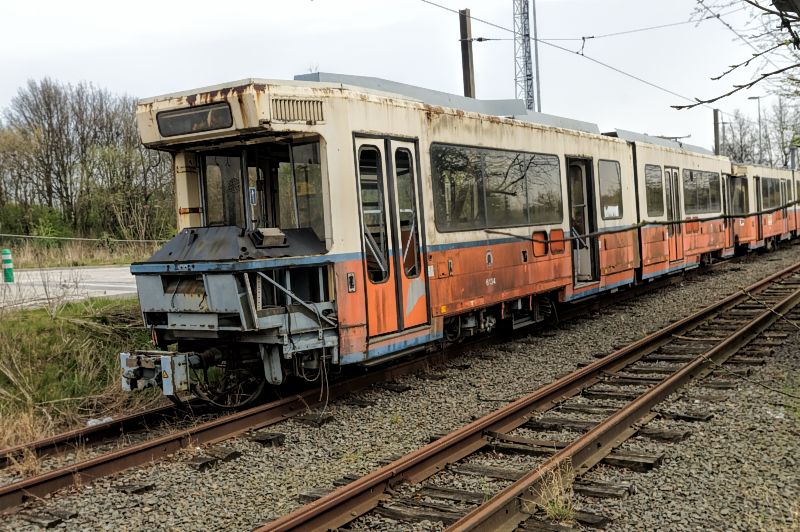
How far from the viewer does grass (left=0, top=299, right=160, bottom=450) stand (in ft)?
26.5

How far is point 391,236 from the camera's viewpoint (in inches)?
326

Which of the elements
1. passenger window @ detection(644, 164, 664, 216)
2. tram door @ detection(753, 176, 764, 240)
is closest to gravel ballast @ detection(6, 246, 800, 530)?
passenger window @ detection(644, 164, 664, 216)

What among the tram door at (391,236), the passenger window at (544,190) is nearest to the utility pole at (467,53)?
the passenger window at (544,190)

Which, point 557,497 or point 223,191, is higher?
point 223,191

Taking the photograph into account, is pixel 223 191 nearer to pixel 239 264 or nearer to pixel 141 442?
pixel 239 264

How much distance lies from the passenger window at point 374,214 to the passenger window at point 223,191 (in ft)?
4.31

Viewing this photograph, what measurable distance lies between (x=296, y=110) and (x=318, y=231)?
1.25 m

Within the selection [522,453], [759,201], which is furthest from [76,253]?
[759,201]

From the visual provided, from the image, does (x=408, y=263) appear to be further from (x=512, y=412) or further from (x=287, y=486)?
(x=287, y=486)

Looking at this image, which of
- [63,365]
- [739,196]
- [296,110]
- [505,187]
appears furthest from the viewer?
[739,196]

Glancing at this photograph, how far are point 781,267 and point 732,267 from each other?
4.56 ft

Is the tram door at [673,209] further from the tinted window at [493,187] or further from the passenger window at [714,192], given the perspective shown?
the tinted window at [493,187]

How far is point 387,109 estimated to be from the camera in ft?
27.4

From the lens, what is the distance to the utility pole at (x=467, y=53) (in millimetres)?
18844
